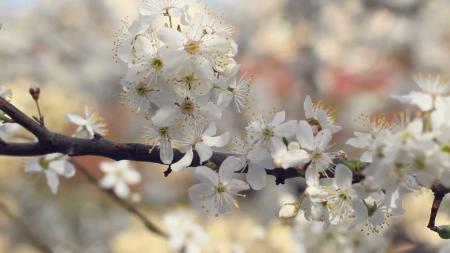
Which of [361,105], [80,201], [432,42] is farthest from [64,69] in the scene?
[432,42]

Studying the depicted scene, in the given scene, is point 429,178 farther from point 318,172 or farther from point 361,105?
point 361,105

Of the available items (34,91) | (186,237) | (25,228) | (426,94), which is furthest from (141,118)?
(426,94)

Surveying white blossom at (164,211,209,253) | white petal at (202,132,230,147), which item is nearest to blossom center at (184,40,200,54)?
white petal at (202,132,230,147)

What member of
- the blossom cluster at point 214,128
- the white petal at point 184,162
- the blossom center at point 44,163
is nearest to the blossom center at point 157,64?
the blossom cluster at point 214,128

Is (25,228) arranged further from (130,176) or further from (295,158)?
(295,158)

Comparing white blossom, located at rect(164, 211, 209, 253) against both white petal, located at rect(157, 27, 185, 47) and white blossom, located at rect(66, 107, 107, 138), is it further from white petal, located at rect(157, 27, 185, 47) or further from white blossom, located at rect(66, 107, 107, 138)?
white petal, located at rect(157, 27, 185, 47)

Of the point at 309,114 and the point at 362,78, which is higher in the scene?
the point at 309,114
